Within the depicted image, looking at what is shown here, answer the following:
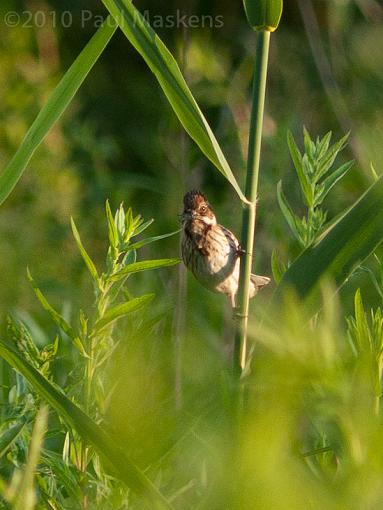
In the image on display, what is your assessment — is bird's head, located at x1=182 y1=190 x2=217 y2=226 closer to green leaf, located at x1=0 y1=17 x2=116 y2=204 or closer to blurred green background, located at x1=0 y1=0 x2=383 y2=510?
blurred green background, located at x1=0 y1=0 x2=383 y2=510

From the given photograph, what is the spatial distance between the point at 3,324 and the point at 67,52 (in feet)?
10.4

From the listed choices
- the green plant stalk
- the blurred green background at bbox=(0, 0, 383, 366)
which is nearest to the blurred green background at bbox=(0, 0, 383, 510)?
the blurred green background at bbox=(0, 0, 383, 366)

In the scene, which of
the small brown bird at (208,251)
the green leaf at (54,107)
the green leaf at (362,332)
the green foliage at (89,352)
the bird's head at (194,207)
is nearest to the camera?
the green leaf at (362,332)

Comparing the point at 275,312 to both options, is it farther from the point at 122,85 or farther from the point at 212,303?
the point at 122,85

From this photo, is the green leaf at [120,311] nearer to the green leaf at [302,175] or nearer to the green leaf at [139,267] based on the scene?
the green leaf at [139,267]

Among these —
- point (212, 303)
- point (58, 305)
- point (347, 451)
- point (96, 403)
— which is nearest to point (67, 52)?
point (58, 305)

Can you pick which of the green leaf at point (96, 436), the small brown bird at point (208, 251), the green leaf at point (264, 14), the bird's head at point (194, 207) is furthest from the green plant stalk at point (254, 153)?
the bird's head at point (194, 207)

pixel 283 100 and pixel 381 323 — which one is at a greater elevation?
pixel 283 100

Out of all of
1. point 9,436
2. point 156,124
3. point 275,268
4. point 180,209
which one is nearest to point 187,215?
point 275,268

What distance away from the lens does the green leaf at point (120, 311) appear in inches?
48.0

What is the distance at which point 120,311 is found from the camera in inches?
48.1

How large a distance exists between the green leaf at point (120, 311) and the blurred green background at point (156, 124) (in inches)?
42.4

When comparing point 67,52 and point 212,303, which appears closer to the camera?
point 212,303

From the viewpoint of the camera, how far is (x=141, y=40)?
1381 millimetres
